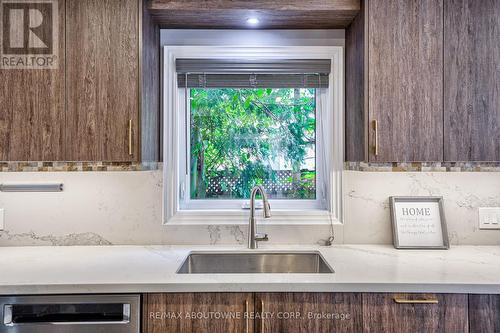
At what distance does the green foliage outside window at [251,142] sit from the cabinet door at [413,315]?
0.90 metres

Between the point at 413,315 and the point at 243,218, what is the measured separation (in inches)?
39.0

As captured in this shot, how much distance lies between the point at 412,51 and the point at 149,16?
4.21 ft

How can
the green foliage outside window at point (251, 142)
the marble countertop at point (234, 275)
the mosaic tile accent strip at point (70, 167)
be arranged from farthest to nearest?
the green foliage outside window at point (251, 142)
the mosaic tile accent strip at point (70, 167)
the marble countertop at point (234, 275)

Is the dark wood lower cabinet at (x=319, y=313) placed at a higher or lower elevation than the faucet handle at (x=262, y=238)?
lower

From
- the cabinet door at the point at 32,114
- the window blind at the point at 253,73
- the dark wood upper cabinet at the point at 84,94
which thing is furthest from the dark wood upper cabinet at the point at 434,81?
the cabinet door at the point at 32,114

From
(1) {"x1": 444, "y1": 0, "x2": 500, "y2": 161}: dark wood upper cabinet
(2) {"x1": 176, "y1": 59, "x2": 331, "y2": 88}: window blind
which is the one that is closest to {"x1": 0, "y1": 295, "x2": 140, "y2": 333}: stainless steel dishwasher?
(2) {"x1": 176, "y1": 59, "x2": 331, "y2": 88}: window blind

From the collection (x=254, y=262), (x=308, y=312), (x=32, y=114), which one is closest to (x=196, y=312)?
(x=308, y=312)

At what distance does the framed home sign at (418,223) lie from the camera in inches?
74.7

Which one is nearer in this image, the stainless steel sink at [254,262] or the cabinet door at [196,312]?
the cabinet door at [196,312]

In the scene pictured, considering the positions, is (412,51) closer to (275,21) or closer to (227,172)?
(275,21)

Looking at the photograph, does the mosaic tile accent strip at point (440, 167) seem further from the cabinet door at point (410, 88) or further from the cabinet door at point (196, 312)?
the cabinet door at point (196, 312)

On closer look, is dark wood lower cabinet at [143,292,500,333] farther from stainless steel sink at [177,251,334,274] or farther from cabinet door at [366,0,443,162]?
cabinet door at [366,0,443,162]

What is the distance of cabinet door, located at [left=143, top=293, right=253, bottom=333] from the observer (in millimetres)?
1347

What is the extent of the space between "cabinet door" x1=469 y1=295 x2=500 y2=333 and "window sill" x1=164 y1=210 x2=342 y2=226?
30.5 inches
